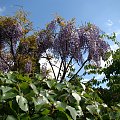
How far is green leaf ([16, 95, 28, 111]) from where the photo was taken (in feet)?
8.90

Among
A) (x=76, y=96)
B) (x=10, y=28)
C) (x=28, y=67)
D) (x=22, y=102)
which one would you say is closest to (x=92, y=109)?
(x=76, y=96)

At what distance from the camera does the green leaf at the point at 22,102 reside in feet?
8.90

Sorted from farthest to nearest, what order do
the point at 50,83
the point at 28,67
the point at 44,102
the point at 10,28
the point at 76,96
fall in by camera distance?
the point at 10,28 < the point at 28,67 < the point at 50,83 < the point at 76,96 < the point at 44,102

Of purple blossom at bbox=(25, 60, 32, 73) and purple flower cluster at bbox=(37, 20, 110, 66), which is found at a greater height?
purple flower cluster at bbox=(37, 20, 110, 66)

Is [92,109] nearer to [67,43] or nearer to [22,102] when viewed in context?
[22,102]

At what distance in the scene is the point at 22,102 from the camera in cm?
273

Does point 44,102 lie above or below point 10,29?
below

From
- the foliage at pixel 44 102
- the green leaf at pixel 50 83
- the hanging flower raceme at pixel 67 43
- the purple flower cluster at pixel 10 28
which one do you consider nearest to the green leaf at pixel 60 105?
the foliage at pixel 44 102

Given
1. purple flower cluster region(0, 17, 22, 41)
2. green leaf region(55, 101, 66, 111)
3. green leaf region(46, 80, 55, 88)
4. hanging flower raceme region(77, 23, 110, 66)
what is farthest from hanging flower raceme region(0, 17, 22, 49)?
green leaf region(55, 101, 66, 111)

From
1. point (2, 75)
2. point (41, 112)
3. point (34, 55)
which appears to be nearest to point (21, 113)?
point (41, 112)

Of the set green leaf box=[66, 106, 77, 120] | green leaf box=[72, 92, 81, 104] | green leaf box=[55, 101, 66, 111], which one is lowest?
green leaf box=[66, 106, 77, 120]

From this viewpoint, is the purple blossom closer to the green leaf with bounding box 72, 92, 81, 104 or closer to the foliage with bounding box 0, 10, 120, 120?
the foliage with bounding box 0, 10, 120, 120

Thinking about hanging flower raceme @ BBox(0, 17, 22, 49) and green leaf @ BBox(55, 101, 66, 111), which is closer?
green leaf @ BBox(55, 101, 66, 111)

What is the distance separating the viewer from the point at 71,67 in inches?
427
